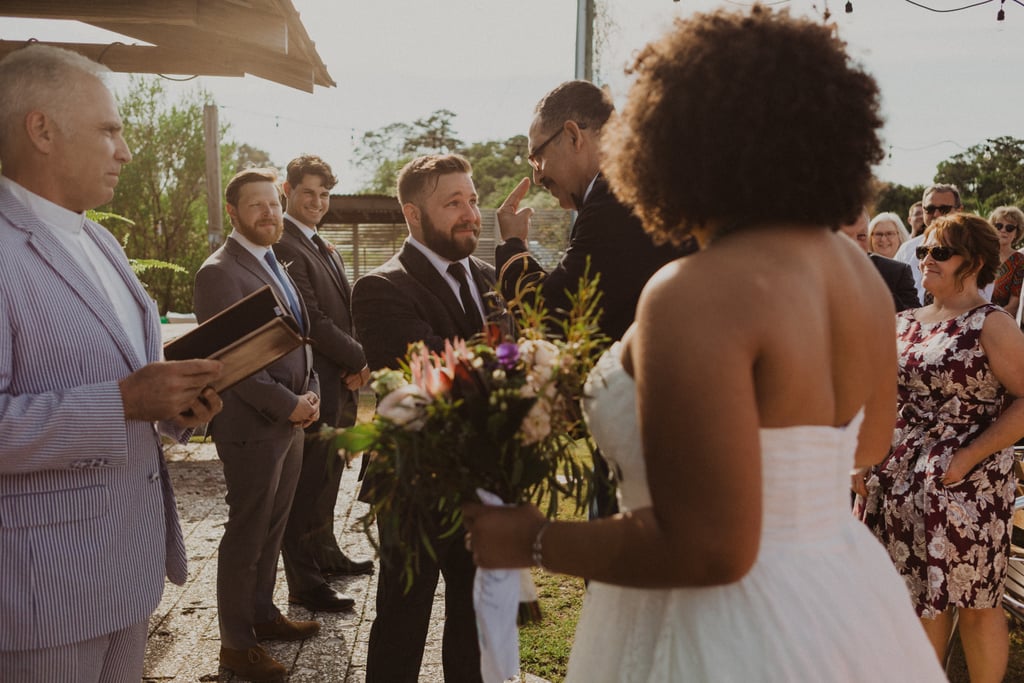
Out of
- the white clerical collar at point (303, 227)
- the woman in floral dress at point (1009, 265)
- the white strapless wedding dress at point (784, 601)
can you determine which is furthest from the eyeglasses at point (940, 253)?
the woman in floral dress at point (1009, 265)

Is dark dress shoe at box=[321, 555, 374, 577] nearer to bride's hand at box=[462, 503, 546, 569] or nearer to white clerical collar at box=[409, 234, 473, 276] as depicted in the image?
white clerical collar at box=[409, 234, 473, 276]

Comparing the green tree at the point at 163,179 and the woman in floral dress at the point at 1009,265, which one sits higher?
the green tree at the point at 163,179

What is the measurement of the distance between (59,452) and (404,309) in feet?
5.06

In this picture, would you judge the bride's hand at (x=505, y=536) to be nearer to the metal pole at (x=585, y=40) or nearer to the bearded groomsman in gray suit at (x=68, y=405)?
the bearded groomsman in gray suit at (x=68, y=405)

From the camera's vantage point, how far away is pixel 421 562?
3.31 metres

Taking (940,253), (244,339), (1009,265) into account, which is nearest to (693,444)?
(244,339)

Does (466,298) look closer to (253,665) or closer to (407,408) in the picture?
(407,408)

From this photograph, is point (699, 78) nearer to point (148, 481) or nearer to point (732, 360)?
point (732, 360)

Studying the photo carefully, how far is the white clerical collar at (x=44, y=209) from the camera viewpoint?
7.57ft

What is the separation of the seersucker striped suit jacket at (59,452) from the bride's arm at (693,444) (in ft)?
4.82

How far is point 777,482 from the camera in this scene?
1.65m

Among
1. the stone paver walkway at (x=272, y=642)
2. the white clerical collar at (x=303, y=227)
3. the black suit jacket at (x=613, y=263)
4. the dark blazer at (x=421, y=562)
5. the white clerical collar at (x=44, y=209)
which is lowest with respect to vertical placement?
the stone paver walkway at (x=272, y=642)

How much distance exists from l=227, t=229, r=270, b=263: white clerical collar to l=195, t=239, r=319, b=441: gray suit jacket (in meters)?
0.02

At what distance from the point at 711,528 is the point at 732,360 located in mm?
290
